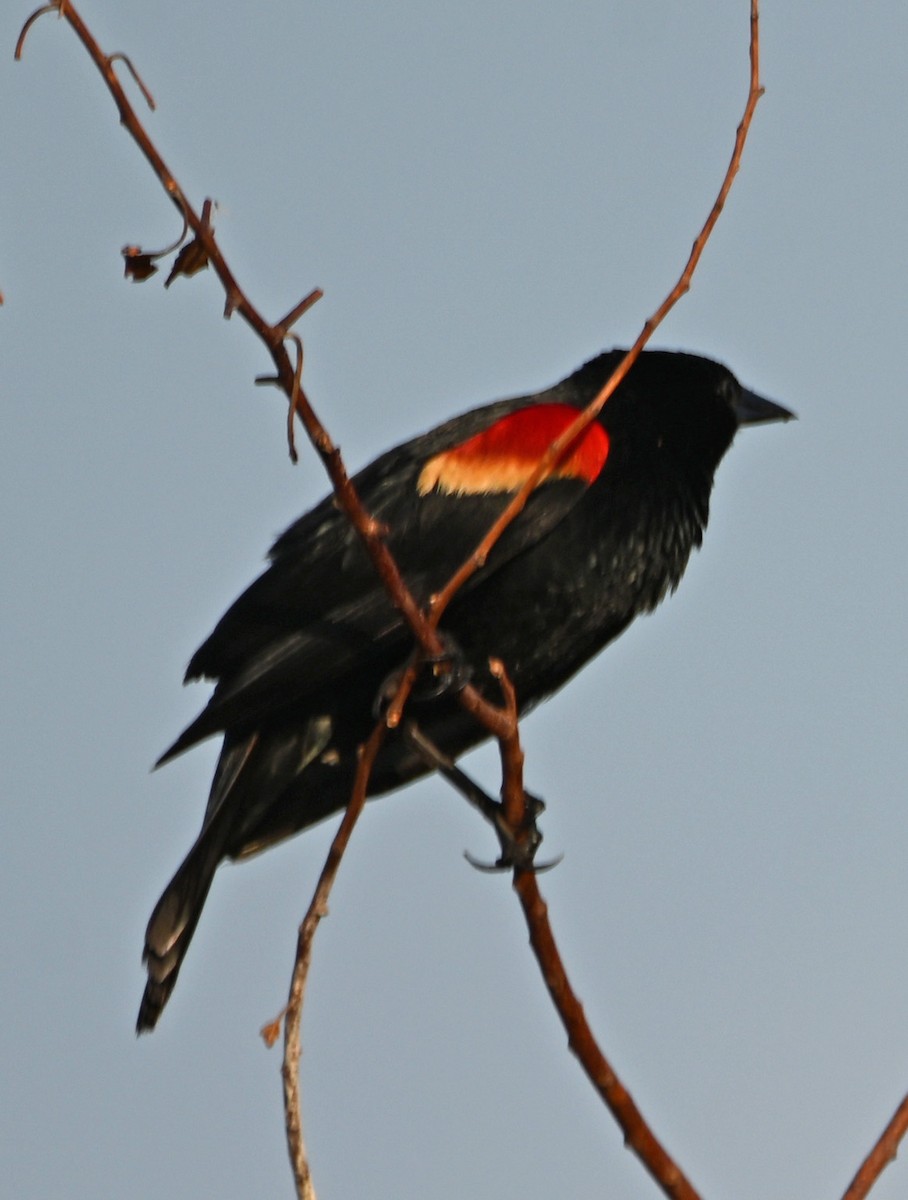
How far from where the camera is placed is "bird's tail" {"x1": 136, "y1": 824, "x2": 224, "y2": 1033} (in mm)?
4402

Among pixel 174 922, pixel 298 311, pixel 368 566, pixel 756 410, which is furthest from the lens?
pixel 756 410

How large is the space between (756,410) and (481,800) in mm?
1933

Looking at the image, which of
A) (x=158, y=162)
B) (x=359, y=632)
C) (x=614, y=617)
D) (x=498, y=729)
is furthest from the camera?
(x=614, y=617)

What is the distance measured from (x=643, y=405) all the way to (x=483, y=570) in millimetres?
1185

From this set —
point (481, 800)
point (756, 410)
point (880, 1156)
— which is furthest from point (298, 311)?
point (756, 410)

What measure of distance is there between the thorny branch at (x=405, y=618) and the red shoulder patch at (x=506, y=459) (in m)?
1.33

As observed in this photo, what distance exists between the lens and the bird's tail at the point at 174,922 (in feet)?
14.4

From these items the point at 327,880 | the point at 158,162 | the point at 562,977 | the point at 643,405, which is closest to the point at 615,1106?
the point at 562,977

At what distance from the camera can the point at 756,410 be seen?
582 cm

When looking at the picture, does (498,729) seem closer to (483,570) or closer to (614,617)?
(483,570)

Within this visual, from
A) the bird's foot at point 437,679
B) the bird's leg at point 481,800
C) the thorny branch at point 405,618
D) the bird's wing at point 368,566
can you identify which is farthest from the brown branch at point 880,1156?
the bird's wing at point 368,566

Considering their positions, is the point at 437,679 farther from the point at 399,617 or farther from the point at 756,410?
the point at 756,410

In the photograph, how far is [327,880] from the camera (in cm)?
302

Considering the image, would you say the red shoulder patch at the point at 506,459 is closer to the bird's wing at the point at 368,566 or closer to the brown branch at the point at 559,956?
the bird's wing at the point at 368,566
